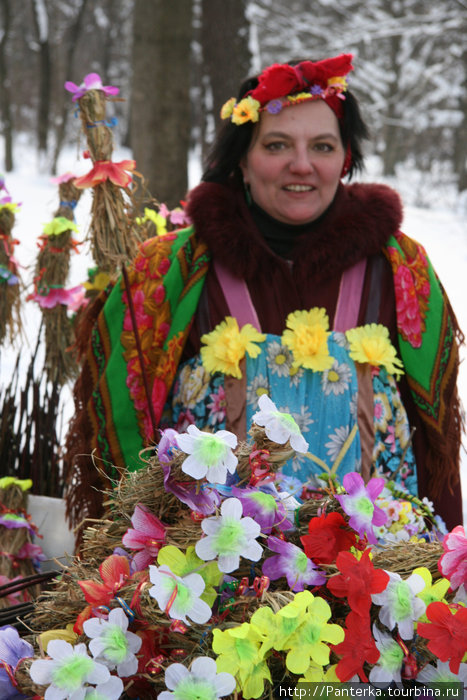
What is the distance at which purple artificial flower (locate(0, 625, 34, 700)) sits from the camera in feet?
2.87

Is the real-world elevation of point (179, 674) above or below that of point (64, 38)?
below

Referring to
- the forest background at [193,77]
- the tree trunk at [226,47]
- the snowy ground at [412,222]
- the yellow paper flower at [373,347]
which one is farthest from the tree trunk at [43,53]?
the yellow paper flower at [373,347]

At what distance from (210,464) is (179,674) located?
0.75 ft

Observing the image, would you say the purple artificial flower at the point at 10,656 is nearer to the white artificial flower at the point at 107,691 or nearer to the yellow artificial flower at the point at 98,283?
the white artificial flower at the point at 107,691

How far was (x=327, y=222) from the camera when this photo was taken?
2.20 meters

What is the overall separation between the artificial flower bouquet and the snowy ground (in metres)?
0.94

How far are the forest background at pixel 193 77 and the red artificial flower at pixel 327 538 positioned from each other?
1150 mm

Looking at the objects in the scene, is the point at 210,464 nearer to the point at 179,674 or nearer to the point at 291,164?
the point at 179,674

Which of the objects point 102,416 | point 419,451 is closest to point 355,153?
point 419,451

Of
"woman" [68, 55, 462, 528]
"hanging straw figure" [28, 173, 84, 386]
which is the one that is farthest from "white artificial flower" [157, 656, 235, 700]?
"hanging straw figure" [28, 173, 84, 386]

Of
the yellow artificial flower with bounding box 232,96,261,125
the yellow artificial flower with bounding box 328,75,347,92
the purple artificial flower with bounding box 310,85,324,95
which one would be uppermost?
the yellow artificial flower with bounding box 328,75,347,92

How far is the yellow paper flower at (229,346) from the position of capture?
2033 millimetres

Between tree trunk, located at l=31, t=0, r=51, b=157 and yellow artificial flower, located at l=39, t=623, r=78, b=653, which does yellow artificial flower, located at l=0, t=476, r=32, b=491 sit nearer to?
yellow artificial flower, located at l=39, t=623, r=78, b=653

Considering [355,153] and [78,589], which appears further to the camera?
[355,153]
